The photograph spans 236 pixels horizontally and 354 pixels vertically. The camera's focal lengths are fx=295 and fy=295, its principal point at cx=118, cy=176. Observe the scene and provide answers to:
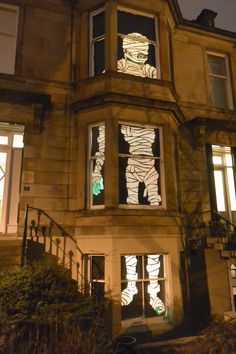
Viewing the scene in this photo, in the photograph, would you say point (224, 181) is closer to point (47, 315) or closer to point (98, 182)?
point (98, 182)

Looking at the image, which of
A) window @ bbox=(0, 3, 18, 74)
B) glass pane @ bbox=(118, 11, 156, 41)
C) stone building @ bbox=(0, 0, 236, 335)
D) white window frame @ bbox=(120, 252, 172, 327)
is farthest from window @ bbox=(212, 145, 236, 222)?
window @ bbox=(0, 3, 18, 74)

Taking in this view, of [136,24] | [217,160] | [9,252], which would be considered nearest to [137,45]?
[136,24]

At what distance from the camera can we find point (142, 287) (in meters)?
6.96

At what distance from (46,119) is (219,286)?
21.2 ft

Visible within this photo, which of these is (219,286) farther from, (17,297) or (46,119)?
(46,119)

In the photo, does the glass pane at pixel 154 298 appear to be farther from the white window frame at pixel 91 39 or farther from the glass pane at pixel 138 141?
the white window frame at pixel 91 39

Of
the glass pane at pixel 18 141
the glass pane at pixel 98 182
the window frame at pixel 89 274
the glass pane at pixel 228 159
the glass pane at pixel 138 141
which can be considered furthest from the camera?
the glass pane at pixel 228 159

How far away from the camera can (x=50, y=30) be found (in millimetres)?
8398

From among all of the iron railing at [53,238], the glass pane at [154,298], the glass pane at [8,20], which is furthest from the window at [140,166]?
the glass pane at [8,20]

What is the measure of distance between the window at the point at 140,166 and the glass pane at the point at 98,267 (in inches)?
57.4

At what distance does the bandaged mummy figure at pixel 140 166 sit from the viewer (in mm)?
7512

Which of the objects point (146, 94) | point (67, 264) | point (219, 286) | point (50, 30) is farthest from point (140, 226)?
point (50, 30)

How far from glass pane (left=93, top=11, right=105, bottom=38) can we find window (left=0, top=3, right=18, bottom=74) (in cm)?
222

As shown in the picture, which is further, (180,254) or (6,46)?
(6,46)
